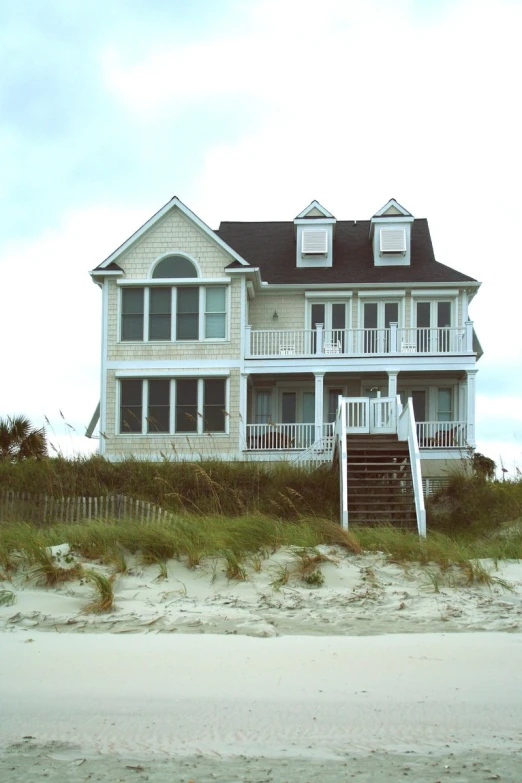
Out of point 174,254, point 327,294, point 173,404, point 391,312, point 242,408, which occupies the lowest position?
point 242,408

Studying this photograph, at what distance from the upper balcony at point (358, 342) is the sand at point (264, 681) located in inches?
642

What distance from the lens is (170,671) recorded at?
23.8 ft

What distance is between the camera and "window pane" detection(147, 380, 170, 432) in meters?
26.3

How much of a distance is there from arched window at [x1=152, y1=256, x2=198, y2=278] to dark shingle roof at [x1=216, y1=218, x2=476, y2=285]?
3.04 metres

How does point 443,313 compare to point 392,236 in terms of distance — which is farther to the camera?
point 392,236

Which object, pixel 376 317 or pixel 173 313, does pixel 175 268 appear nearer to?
pixel 173 313

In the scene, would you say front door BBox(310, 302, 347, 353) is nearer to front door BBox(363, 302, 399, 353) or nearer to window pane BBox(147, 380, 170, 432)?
front door BBox(363, 302, 399, 353)

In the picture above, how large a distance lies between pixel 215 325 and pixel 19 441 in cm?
696

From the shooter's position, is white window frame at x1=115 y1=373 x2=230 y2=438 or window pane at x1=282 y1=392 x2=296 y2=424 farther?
window pane at x1=282 y1=392 x2=296 y2=424

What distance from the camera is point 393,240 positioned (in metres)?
29.4

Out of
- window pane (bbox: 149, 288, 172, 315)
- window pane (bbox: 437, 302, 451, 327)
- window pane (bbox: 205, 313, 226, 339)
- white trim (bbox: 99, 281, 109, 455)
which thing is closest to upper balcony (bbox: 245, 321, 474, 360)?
window pane (bbox: 437, 302, 451, 327)

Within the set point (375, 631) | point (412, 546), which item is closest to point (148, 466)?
point (412, 546)

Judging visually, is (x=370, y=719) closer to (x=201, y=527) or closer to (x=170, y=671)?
(x=170, y=671)

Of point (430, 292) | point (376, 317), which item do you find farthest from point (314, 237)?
point (430, 292)
